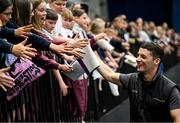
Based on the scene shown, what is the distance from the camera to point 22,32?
3617 mm

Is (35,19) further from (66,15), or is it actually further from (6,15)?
(66,15)

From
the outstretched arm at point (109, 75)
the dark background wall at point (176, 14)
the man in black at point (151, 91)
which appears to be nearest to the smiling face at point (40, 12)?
the outstretched arm at point (109, 75)

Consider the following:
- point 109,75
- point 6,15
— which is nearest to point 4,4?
point 6,15

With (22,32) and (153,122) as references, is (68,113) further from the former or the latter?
(22,32)

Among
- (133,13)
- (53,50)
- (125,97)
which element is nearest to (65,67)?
(53,50)

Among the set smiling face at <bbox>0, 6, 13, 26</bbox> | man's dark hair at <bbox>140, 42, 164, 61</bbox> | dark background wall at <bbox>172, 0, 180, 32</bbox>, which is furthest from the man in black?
dark background wall at <bbox>172, 0, 180, 32</bbox>

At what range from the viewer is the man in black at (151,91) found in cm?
387

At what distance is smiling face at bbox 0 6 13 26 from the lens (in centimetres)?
377

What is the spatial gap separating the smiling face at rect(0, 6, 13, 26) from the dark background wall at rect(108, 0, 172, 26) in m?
17.3

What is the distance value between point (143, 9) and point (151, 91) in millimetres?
17362

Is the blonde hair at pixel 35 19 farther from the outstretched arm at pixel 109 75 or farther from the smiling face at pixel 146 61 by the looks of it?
the smiling face at pixel 146 61

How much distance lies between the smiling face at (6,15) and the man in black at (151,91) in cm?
120

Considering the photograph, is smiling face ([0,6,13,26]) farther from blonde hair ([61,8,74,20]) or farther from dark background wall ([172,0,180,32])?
dark background wall ([172,0,180,32])

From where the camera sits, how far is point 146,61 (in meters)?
4.13
